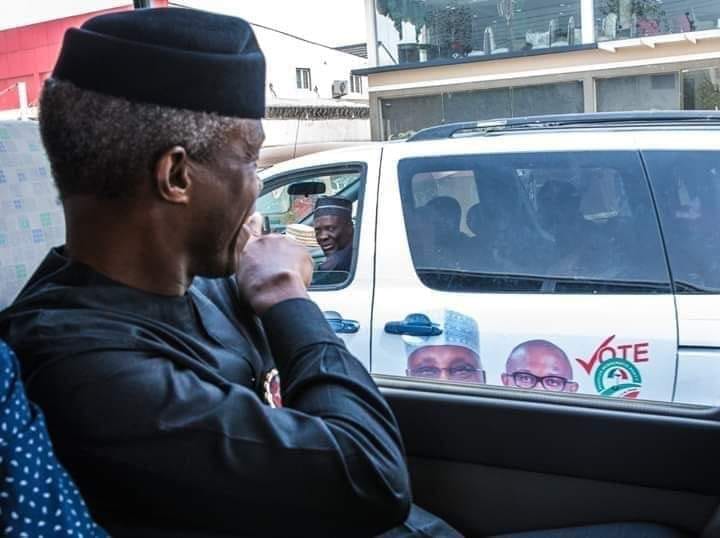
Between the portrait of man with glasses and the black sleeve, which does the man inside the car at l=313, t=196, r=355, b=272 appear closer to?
the portrait of man with glasses

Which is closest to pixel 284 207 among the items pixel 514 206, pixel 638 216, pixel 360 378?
pixel 514 206

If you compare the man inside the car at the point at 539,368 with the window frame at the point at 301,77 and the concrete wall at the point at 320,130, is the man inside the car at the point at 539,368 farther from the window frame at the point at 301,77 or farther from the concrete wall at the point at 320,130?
the window frame at the point at 301,77

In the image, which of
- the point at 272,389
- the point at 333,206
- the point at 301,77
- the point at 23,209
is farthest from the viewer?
the point at 301,77

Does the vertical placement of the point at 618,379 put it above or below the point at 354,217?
below

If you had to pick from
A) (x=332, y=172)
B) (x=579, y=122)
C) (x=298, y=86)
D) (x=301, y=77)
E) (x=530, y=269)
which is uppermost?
(x=301, y=77)

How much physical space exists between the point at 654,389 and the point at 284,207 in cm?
178

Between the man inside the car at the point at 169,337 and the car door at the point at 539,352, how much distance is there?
72 cm

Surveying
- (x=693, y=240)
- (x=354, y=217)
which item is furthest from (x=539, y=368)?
(x=354, y=217)

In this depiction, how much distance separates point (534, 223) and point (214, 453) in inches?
83.2

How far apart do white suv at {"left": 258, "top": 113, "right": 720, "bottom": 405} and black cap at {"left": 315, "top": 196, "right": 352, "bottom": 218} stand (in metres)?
0.18

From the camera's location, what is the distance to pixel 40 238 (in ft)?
5.22

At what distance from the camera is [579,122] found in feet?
10.1

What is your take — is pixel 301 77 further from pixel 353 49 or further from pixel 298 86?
pixel 353 49

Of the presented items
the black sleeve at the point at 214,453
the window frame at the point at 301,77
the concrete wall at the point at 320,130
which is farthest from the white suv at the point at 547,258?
the window frame at the point at 301,77
